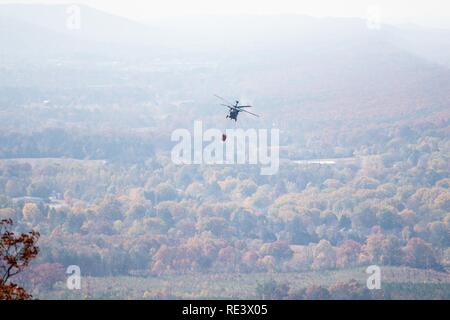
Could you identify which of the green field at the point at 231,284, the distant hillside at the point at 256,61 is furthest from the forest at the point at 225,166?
the distant hillside at the point at 256,61

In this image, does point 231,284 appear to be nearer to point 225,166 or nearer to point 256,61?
point 225,166

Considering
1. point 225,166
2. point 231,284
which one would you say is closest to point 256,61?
point 225,166

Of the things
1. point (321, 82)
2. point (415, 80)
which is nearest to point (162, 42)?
point (321, 82)

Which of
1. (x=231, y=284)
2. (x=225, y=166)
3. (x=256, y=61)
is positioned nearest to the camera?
(x=231, y=284)

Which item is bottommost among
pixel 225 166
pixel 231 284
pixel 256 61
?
pixel 231 284

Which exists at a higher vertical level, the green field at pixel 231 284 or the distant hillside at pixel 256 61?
the distant hillside at pixel 256 61

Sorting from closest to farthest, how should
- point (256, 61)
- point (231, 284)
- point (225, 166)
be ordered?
1. point (231, 284)
2. point (225, 166)
3. point (256, 61)

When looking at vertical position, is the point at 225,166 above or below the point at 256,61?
below

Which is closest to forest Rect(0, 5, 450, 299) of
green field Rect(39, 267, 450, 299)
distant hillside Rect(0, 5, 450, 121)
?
green field Rect(39, 267, 450, 299)

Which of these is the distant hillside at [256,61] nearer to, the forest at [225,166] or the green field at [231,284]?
the forest at [225,166]
